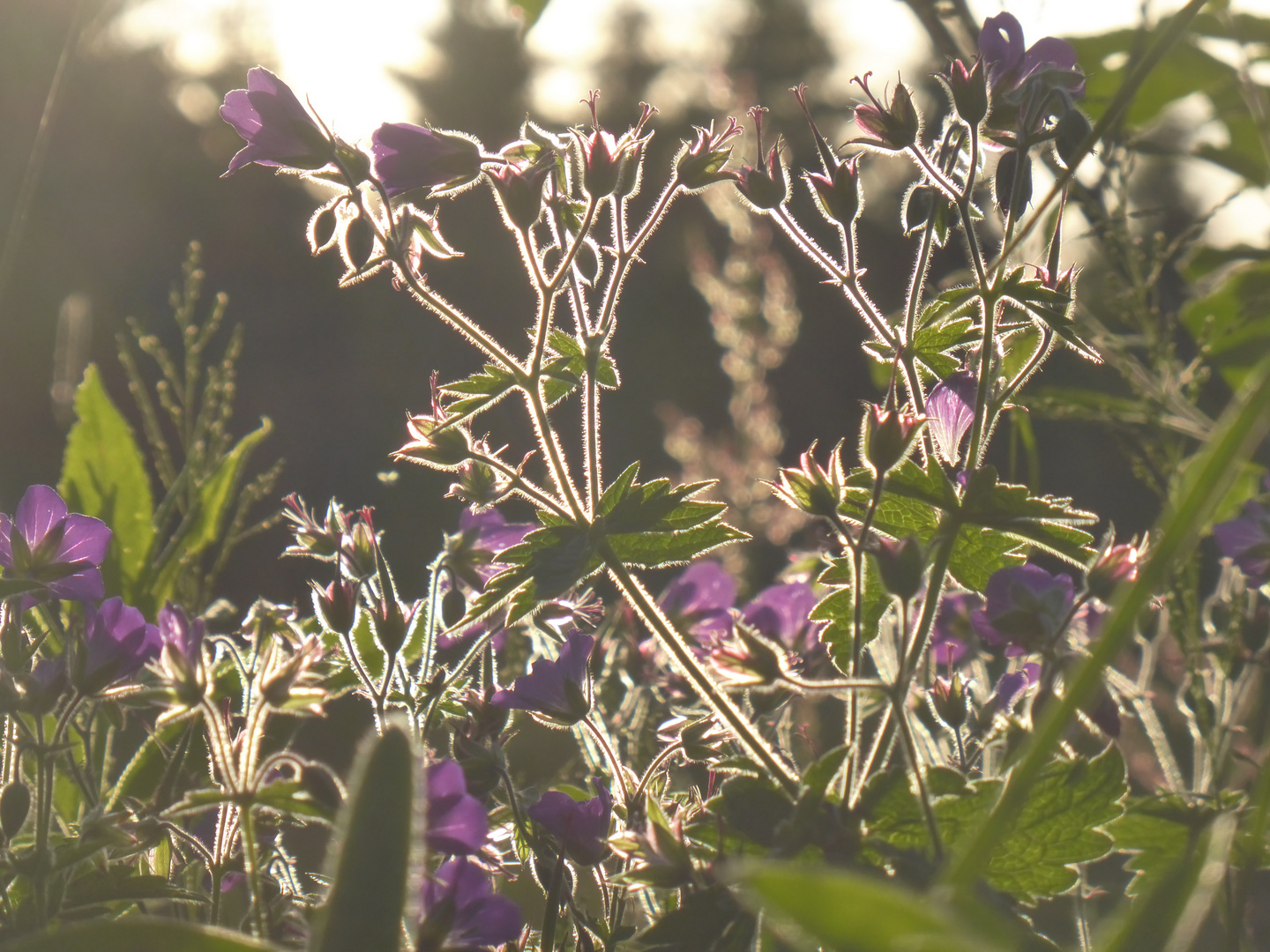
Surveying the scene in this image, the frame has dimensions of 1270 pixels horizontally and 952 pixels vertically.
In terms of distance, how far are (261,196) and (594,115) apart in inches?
310

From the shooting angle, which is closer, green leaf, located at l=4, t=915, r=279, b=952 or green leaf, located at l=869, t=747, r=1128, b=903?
green leaf, located at l=4, t=915, r=279, b=952

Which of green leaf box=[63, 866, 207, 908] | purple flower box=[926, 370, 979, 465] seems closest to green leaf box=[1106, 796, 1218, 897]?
purple flower box=[926, 370, 979, 465]

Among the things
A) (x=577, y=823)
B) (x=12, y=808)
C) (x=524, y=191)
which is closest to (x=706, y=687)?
(x=577, y=823)

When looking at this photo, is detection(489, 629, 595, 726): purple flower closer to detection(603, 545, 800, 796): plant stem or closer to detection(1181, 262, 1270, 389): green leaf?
detection(603, 545, 800, 796): plant stem

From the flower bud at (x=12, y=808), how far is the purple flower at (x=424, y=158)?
0.44m

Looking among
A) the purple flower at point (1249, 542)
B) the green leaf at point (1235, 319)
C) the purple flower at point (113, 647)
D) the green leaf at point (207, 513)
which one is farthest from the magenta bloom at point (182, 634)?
the green leaf at point (1235, 319)

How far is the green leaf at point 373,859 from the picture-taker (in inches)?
14.1

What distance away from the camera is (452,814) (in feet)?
1.80

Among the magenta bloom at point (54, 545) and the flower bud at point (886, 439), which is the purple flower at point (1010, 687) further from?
the magenta bloom at point (54, 545)

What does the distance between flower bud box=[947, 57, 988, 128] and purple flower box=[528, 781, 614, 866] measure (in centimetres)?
49

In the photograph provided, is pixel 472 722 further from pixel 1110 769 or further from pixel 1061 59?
pixel 1061 59

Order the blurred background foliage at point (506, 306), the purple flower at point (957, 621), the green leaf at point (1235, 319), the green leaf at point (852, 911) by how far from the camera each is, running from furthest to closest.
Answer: the green leaf at point (1235, 319) → the blurred background foliage at point (506, 306) → the purple flower at point (957, 621) → the green leaf at point (852, 911)

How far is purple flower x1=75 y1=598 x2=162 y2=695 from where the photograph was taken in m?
0.68

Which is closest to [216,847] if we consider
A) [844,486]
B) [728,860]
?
[728,860]
